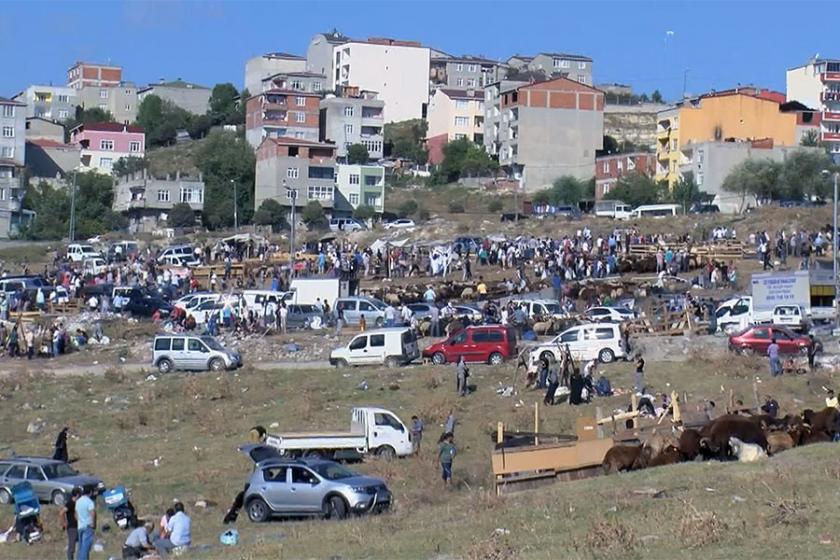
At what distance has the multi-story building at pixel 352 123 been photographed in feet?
439

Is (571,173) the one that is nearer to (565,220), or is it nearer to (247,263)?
(565,220)

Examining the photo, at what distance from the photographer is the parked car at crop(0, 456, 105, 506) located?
29.5m

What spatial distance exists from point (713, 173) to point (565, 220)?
23.7 metres

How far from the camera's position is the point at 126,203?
11575 centimetres

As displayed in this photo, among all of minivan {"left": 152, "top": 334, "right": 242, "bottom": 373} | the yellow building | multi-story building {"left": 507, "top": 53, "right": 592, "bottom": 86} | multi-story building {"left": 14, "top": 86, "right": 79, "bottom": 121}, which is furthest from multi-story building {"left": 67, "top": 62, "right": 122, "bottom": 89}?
minivan {"left": 152, "top": 334, "right": 242, "bottom": 373}

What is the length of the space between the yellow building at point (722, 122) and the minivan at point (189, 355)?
70.1 m

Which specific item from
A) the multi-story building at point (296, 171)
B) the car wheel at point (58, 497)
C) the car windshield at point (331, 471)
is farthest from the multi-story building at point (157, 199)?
the car windshield at point (331, 471)

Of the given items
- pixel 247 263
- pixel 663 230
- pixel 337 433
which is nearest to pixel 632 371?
pixel 337 433

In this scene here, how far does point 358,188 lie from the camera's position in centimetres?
11238

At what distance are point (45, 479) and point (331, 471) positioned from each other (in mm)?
6705

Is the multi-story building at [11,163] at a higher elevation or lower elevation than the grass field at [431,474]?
higher

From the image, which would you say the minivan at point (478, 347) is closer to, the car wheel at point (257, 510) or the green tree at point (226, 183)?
the car wheel at point (257, 510)

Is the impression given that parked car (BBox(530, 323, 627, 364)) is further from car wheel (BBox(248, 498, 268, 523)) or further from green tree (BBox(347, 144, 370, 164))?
green tree (BBox(347, 144, 370, 164))

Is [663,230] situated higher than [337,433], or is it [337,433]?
[663,230]
